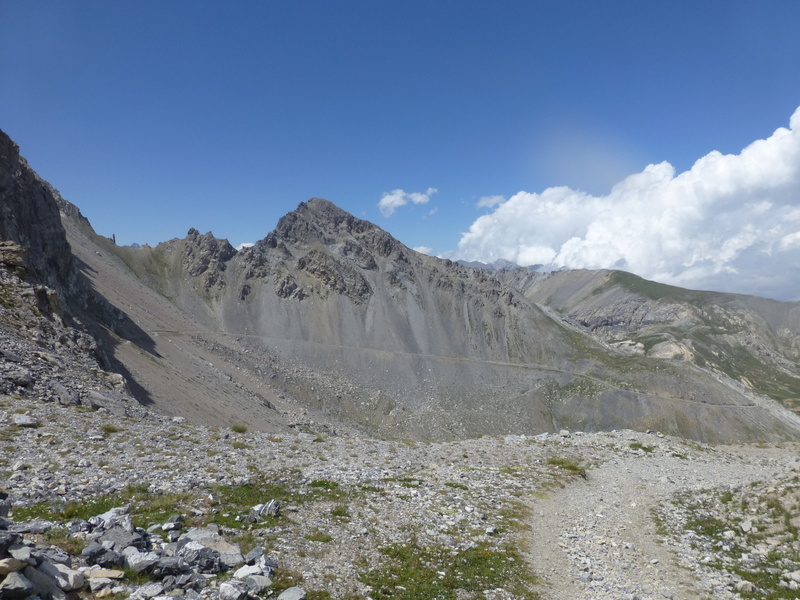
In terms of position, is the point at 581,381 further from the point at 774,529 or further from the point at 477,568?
the point at 477,568

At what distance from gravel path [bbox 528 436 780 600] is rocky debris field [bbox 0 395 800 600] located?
0.34 feet

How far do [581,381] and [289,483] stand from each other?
138 meters

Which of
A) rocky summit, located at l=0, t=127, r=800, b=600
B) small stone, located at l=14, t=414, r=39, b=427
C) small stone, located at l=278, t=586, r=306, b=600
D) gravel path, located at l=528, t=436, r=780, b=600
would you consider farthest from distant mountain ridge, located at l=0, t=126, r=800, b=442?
small stone, located at l=278, t=586, r=306, b=600

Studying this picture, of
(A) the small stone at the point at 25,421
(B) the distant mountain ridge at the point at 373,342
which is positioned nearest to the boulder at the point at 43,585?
(A) the small stone at the point at 25,421

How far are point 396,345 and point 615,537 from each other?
12406 centimetres

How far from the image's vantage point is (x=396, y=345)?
5615 inches

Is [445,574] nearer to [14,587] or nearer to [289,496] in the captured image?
[289,496]

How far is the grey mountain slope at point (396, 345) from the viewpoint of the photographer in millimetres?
111312

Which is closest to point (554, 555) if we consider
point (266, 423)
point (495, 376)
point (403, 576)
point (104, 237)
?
point (403, 576)

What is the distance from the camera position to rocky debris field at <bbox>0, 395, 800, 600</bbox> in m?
10.8

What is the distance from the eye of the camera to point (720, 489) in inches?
1097

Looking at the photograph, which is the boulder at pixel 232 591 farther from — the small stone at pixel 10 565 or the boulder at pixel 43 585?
the small stone at pixel 10 565

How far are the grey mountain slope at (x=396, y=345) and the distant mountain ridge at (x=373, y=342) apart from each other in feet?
1.78

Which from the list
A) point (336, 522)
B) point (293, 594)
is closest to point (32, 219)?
point (336, 522)
